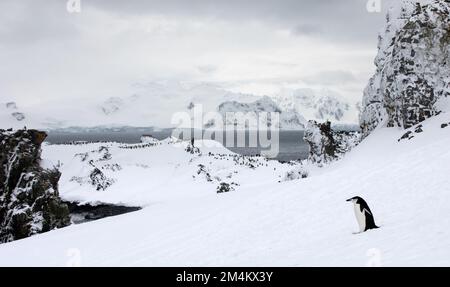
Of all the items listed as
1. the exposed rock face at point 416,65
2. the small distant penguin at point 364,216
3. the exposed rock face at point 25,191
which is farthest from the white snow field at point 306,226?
the exposed rock face at point 25,191

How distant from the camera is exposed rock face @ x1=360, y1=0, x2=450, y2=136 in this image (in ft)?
108

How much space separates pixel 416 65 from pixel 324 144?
12379 mm

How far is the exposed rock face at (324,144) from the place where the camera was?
43.1m

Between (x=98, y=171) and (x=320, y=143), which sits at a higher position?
(x=320, y=143)

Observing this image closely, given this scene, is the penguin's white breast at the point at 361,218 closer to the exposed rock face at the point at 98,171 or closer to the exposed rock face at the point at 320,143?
the exposed rock face at the point at 320,143

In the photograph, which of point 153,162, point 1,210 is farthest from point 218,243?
point 153,162

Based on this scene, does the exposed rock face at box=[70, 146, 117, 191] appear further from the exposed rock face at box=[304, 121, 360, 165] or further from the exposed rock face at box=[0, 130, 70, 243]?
the exposed rock face at box=[304, 121, 360, 165]

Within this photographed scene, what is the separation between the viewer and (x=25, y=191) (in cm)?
3431

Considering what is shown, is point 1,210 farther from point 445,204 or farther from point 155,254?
point 445,204

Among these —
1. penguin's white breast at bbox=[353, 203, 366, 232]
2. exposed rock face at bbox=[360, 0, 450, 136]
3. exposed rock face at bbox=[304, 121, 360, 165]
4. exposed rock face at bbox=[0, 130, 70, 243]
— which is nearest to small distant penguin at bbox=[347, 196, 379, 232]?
penguin's white breast at bbox=[353, 203, 366, 232]

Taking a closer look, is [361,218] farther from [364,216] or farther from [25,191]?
[25,191]

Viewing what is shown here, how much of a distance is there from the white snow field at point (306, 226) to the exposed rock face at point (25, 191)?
27.7 feet

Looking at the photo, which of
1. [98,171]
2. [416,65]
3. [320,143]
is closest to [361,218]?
[416,65]
